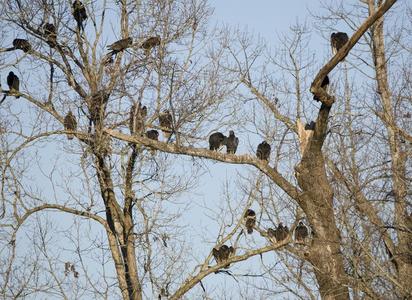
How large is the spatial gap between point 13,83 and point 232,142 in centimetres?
389

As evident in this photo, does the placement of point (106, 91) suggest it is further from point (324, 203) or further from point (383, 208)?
point (383, 208)

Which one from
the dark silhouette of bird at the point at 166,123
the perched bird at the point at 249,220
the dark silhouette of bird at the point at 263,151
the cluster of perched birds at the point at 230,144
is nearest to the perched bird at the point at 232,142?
the cluster of perched birds at the point at 230,144

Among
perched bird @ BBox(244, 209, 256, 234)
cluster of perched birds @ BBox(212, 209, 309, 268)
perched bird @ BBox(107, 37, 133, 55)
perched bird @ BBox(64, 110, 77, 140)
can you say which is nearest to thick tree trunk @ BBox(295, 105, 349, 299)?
cluster of perched birds @ BBox(212, 209, 309, 268)

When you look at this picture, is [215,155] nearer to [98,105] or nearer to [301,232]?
[98,105]

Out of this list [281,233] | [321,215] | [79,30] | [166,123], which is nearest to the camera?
[321,215]

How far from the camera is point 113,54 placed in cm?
1139

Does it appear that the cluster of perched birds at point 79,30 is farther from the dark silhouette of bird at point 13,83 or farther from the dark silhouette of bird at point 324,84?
the dark silhouette of bird at point 324,84

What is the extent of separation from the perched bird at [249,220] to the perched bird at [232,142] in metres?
1.08

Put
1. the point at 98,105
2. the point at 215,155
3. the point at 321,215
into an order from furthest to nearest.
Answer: the point at 215,155 < the point at 98,105 < the point at 321,215

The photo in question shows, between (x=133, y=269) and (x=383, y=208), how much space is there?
436 centimetres

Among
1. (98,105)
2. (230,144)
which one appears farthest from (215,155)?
(98,105)

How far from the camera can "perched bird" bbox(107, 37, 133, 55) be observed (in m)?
11.2

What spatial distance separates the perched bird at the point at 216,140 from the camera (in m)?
11.7

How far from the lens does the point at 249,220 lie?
468 inches
